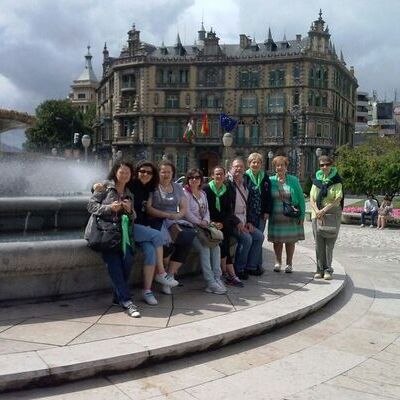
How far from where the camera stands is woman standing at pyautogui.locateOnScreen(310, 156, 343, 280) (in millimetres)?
8000

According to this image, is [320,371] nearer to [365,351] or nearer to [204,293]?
[365,351]

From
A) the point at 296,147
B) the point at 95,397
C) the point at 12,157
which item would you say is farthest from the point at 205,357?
the point at 296,147

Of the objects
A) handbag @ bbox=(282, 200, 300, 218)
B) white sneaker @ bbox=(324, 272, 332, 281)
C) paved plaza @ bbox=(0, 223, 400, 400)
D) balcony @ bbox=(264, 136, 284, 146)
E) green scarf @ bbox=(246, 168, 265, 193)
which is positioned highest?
balcony @ bbox=(264, 136, 284, 146)

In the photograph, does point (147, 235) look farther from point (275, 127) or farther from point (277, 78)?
point (277, 78)

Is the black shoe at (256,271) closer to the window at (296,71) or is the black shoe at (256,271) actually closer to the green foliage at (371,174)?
the green foliage at (371,174)

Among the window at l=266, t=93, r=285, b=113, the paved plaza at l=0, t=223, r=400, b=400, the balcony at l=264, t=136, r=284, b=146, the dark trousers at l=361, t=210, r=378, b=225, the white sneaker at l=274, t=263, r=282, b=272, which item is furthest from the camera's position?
the window at l=266, t=93, r=285, b=113

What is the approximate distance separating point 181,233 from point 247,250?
57.0 inches

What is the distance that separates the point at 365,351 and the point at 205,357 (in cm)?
161

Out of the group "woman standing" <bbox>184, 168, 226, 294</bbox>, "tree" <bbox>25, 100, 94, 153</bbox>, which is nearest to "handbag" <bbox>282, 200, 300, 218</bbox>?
"woman standing" <bbox>184, 168, 226, 294</bbox>

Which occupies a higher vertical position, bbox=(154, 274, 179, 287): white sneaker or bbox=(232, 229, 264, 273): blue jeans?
bbox=(232, 229, 264, 273): blue jeans

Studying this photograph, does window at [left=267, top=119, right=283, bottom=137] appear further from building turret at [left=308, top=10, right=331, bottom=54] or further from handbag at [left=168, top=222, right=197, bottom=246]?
handbag at [left=168, top=222, right=197, bottom=246]

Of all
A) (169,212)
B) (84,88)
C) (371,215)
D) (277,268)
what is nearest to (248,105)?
(371,215)

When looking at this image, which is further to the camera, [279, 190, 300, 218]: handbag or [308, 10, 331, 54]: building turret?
[308, 10, 331, 54]: building turret

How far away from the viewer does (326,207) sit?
7.97 metres
